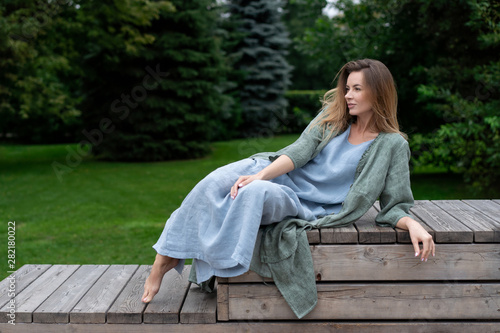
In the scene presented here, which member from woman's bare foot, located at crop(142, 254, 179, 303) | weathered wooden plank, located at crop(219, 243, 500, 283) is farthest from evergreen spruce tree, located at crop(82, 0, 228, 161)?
weathered wooden plank, located at crop(219, 243, 500, 283)

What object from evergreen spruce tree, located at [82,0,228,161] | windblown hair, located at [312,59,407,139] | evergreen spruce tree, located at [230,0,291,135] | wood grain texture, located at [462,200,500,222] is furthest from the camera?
evergreen spruce tree, located at [230,0,291,135]

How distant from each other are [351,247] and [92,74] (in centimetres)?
1079

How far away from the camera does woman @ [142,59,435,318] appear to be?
A: 2.36 meters

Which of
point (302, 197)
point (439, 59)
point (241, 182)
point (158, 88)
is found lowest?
point (302, 197)

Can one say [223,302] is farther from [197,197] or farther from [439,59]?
[439,59]

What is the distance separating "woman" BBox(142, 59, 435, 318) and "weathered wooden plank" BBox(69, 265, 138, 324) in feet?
0.81

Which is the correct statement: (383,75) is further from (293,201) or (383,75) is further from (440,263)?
(440,263)

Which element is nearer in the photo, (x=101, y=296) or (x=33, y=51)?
(x=101, y=296)

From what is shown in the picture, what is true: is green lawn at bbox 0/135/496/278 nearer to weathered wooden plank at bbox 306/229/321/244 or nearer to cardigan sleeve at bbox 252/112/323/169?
cardigan sleeve at bbox 252/112/323/169

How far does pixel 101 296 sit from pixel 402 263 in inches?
61.6

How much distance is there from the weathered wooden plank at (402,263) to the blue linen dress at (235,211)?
0.61ft

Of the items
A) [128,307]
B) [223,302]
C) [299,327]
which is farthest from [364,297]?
[128,307]

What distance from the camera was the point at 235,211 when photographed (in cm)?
236

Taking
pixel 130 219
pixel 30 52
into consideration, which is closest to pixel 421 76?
pixel 130 219
